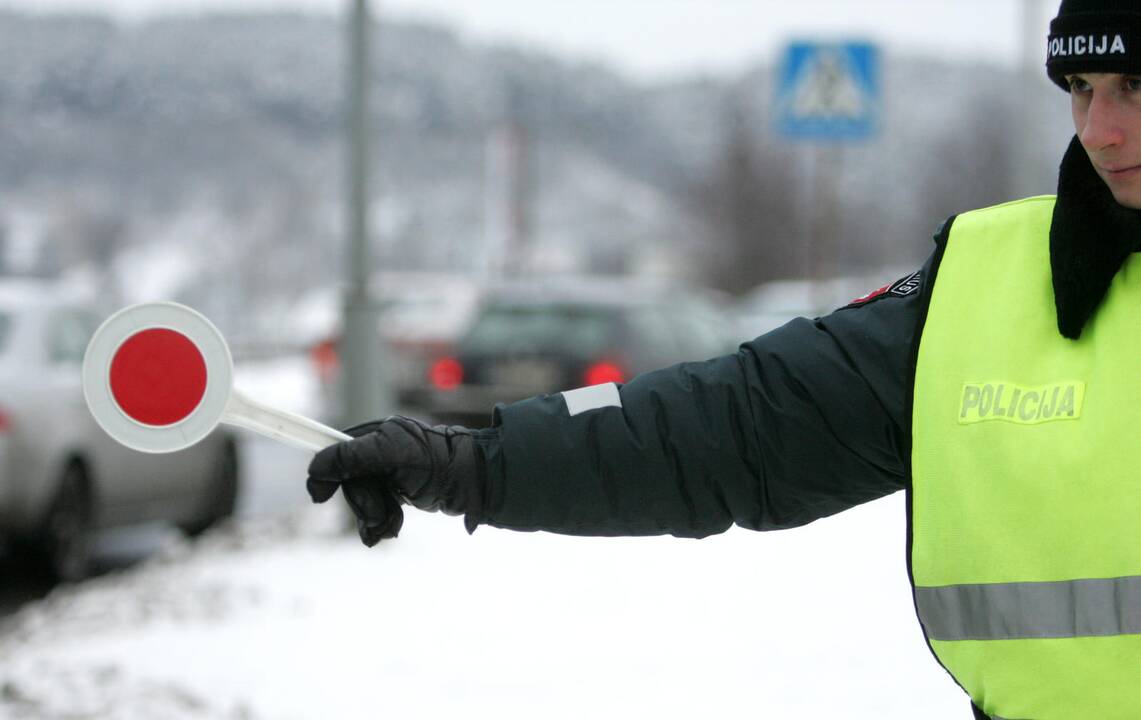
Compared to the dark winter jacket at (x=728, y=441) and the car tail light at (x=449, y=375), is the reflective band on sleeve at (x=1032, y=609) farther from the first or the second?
the car tail light at (x=449, y=375)

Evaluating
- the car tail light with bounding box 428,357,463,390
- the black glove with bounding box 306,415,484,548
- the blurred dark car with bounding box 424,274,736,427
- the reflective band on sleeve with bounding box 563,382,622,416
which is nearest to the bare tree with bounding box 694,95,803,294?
the blurred dark car with bounding box 424,274,736,427

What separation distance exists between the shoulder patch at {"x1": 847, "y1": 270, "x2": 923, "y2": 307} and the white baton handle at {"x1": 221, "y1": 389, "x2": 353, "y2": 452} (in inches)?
28.2

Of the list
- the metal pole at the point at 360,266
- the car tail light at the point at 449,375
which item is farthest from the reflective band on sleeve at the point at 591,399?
the car tail light at the point at 449,375

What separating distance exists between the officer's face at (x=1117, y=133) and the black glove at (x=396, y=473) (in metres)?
0.89

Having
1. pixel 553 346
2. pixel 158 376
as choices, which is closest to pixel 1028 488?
pixel 158 376

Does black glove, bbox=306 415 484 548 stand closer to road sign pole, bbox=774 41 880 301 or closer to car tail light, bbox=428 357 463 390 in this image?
road sign pole, bbox=774 41 880 301

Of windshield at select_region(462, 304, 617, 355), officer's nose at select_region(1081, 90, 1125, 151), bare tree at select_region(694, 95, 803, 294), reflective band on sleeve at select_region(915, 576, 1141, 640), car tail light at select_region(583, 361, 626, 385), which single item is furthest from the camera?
bare tree at select_region(694, 95, 803, 294)

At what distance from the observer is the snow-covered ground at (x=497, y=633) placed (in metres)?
4.75

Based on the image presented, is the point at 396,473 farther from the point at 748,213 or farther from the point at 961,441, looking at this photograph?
the point at 748,213

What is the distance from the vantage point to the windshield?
1099cm

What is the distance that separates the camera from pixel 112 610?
21.7 feet

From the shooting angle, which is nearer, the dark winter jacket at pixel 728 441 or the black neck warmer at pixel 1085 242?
the black neck warmer at pixel 1085 242

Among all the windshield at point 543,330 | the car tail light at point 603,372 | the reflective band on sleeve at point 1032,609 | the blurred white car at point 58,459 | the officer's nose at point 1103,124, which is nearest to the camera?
the reflective band on sleeve at point 1032,609

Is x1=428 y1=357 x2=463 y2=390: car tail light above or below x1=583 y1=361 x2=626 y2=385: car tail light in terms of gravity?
below
